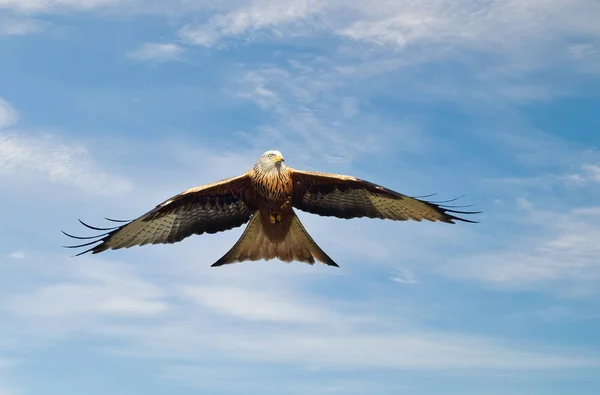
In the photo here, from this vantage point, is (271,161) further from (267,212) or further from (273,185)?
(267,212)

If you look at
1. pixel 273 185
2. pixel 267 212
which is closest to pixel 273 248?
pixel 267 212

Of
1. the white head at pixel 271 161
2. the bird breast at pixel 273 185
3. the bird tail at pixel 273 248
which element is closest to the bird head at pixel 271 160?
the white head at pixel 271 161

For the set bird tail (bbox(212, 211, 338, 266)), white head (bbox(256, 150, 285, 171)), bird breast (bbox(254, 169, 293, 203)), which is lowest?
bird tail (bbox(212, 211, 338, 266))

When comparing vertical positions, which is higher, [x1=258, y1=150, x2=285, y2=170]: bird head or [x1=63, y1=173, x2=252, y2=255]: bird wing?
[x1=258, y1=150, x2=285, y2=170]: bird head

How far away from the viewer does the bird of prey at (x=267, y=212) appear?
12.3 m

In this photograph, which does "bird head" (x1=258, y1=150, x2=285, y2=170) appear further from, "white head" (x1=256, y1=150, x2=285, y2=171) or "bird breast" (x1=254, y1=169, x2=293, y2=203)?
"bird breast" (x1=254, y1=169, x2=293, y2=203)

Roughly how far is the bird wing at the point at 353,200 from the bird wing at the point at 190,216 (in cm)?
102

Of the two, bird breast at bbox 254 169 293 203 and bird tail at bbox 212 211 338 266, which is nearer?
bird breast at bbox 254 169 293 203

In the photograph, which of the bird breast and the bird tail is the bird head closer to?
the bird breast

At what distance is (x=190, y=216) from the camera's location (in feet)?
41.7

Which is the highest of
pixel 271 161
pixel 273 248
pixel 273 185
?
pixel 271 161

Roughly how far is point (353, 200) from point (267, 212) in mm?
1668

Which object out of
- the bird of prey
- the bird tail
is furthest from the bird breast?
the bird tail

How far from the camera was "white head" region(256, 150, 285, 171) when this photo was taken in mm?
11852
